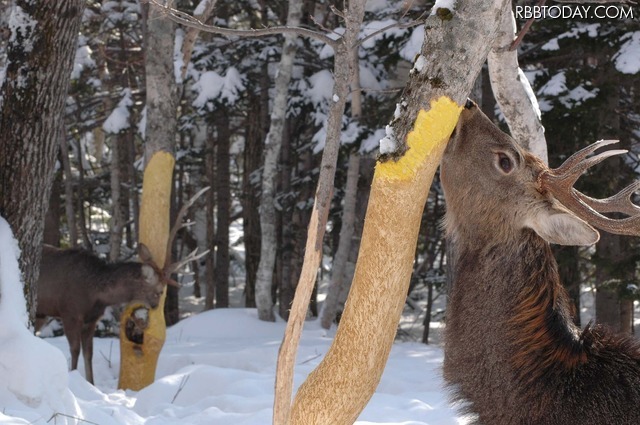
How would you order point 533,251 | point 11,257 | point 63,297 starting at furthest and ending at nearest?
1. point 63,297
2. point 11,257
3. point 533,251

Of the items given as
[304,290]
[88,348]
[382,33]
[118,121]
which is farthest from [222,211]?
[304,290]

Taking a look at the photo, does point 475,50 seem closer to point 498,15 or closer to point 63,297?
point 498,15

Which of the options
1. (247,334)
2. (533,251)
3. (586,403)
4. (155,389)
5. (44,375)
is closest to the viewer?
(586,403)

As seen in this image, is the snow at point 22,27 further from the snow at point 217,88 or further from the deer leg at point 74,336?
the snow at point 217,88

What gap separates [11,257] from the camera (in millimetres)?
5688

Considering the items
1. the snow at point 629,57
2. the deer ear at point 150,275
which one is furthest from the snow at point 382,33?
the deer ear at point 150,275

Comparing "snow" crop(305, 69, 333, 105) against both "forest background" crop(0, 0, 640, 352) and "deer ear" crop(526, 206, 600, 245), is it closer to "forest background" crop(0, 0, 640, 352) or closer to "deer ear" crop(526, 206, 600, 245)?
"forest background" crop(0, 0, 640, 352)

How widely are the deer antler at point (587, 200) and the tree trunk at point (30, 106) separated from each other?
144 inches

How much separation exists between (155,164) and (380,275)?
532 centimetres

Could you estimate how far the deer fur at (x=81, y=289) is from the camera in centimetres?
959

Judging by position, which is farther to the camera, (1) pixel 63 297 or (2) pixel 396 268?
(1) pixel 63 297

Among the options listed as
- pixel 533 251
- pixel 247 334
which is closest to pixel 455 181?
pixel 533 251

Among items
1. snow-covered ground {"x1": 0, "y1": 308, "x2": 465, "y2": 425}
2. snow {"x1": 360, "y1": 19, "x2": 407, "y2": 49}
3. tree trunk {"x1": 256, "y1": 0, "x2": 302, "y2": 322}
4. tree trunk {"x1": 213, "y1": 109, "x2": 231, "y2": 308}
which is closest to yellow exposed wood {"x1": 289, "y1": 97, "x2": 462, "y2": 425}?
snow-covered ground {"x1": 0, "y1": 308, "x2": 465, "y2": 425}

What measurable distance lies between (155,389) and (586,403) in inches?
182
